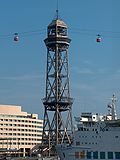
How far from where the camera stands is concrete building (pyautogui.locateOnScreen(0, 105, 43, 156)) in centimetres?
16823

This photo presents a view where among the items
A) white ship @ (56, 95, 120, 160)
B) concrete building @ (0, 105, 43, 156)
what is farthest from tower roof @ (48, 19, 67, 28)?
white ship @ (56, 95, 120, 160)

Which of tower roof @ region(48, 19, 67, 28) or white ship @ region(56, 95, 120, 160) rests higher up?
tower roof @ region(48, 19, 67, 28)

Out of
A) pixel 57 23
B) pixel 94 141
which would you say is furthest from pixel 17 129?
pixel 94 141

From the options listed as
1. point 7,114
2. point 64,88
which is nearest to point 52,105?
point 64,88

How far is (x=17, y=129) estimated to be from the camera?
17200cm

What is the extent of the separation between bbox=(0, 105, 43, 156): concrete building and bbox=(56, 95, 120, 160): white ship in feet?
304

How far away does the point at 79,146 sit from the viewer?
74.0 metres

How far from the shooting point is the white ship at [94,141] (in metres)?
71.7

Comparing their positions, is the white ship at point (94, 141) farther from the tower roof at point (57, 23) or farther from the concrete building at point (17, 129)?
the concrete building at point (17, 129)

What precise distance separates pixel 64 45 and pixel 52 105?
75.2ft

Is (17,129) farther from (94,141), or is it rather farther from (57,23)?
(94,141)

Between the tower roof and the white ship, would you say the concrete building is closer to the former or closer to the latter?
the tower roof

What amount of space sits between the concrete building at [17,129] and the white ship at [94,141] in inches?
3649

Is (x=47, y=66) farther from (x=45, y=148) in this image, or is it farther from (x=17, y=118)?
(x=17, y=118)
